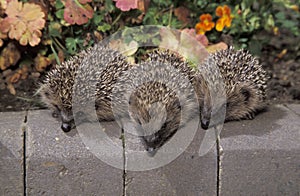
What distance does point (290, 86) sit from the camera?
4.91 m

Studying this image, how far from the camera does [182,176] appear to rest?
3.57 m

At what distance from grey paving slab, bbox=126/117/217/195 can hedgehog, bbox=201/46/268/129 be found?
0.20 m

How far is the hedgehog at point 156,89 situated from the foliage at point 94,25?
2.08 feet

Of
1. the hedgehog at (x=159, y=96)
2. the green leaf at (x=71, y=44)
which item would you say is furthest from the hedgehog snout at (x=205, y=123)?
the green leaf at (x=71, y=44)

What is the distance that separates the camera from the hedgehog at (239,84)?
3674 millimetres

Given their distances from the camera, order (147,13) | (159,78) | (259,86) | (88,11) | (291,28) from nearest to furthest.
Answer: (159,78)
(259,86)
(88,11)
(147,13)
(291,28)

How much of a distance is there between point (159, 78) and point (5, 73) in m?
1.63

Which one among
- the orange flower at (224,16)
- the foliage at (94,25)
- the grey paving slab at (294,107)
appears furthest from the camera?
the orange flower at (224,16)

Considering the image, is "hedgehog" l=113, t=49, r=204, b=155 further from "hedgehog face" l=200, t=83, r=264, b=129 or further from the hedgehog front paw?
the hedgehog front paw

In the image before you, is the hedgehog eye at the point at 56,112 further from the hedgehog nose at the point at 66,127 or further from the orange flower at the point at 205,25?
the orange flower at the point at 205,25

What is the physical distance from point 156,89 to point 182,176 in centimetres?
58

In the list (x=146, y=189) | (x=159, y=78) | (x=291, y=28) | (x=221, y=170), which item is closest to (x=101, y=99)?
(x=159, y=78)

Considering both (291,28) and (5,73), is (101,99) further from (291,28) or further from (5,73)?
(291,28)

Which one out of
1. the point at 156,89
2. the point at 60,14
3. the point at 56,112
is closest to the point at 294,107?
the point at 156,89
